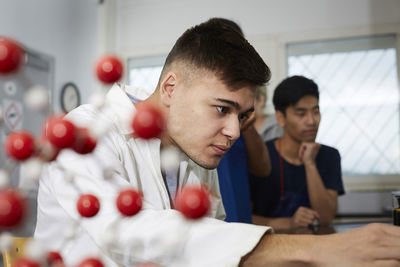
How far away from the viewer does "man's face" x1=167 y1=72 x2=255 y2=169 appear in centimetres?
59

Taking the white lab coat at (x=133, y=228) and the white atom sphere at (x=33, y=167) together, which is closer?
the white atom sphere at (x=33, y=167)

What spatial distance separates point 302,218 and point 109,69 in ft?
5.46

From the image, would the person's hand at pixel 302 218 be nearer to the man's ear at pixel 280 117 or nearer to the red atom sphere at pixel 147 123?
the man's ear at pixel 280 117

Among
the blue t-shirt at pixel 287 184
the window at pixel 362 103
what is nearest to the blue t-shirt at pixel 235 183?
the blue t-shirt at pixel 287 184

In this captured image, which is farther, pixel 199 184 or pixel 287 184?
pixel 287 184

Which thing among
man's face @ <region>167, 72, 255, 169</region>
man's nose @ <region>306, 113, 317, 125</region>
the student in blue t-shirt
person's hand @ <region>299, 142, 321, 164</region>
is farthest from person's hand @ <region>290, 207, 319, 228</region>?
man's face @ <region>167, 72, 255, 169</region>

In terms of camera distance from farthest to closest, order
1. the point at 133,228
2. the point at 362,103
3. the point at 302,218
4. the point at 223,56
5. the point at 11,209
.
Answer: the point at 362,103 < the point at 302,218 < the point at 223,56 < the point at 133,228 < the point at 11,209

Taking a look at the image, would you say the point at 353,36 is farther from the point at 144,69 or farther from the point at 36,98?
the point at 36,98

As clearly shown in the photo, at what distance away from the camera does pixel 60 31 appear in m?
3.96

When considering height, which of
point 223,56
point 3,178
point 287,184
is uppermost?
point 223,56

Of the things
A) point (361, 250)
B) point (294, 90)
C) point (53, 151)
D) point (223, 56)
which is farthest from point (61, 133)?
point (294, 90)

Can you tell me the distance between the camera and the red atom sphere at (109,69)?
10.7 inches

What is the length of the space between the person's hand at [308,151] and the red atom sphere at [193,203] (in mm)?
1922

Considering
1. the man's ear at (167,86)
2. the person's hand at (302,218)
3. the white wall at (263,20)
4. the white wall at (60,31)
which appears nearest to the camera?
the man's ear at (167,86)
